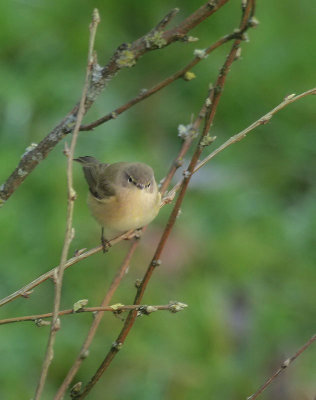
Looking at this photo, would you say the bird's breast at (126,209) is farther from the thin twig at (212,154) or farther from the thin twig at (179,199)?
the thin twig at (179,199)

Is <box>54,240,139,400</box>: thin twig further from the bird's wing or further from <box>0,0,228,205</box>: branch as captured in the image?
the bird's wing

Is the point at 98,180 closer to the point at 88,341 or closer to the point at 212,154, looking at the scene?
the point at 212,154

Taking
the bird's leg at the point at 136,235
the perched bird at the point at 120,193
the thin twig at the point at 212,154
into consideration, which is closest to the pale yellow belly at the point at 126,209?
the perched bird at the point at 120,193

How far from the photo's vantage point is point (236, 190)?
149 inches

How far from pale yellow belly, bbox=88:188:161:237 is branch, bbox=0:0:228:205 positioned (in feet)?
1.86

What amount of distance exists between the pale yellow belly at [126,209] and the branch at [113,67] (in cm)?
57

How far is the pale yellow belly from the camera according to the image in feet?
5.81

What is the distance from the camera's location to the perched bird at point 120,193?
1.83 meters

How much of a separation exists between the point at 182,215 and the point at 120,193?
159cm

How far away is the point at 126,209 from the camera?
188 cm

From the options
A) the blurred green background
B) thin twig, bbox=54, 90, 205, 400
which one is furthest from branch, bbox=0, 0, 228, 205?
the blurred green background

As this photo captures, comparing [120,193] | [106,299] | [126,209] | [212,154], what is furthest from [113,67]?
[120,193]

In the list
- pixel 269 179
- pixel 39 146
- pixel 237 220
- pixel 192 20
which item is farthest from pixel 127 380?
pixel 192 20

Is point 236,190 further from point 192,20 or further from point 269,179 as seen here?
point 192,20
